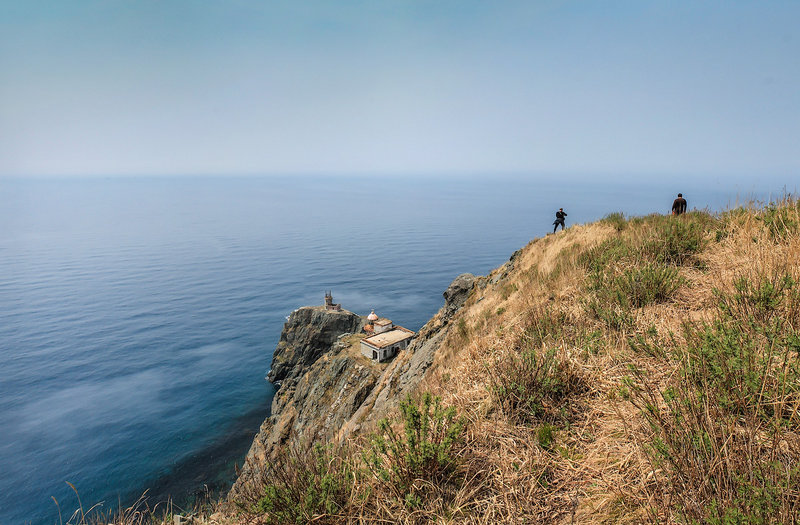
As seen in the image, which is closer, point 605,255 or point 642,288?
point 642,288

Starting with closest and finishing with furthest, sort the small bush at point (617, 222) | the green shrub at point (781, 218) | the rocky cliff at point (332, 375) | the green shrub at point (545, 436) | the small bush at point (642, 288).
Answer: the green shrub at point (545, 436), the small bush at point (642, 288), the green shrub at point (781, 218), the rocky cliff at point (332, 375), the small bush at point (617, 222)

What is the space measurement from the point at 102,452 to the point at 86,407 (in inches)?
504

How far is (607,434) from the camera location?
4.32 meters

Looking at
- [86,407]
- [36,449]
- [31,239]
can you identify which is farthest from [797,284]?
[31,239]

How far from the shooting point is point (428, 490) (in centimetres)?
404

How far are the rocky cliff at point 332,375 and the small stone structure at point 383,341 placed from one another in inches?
61.5

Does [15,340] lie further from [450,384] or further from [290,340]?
[450,384]

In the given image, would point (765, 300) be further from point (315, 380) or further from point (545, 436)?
point (315, 380)

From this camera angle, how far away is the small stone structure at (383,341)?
1636 inches

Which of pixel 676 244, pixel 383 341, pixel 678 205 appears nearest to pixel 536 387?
pixel 676 244

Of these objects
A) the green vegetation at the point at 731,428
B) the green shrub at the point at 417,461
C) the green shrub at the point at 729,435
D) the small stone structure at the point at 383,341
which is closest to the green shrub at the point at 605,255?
the green vegetation at the point at 731,428

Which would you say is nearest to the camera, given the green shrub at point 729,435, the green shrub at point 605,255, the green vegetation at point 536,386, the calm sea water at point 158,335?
the green shrub at point 729,435

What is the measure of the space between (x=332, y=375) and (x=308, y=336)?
22.4 m

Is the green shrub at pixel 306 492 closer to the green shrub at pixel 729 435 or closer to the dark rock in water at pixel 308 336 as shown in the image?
the green shrub at pixel 729 435
